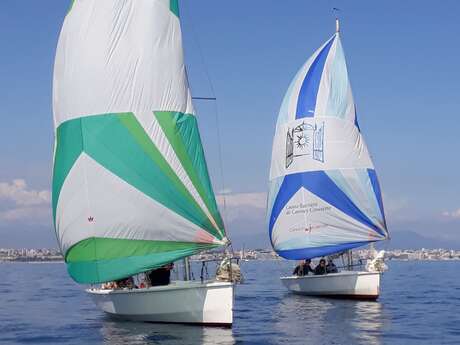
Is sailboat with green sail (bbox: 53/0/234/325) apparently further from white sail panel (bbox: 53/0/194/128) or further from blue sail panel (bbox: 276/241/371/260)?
blue sail panel (bbox: 276/241/371/260)

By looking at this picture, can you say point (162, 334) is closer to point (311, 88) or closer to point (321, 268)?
point (321, 268)

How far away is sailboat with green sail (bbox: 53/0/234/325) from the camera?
23.0m

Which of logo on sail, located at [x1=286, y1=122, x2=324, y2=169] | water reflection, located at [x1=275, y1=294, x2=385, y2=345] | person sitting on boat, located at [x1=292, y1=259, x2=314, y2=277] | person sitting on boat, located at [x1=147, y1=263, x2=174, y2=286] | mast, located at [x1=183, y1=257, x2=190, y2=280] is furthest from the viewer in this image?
person sitting on boat, located at [x1=292, y1=259, x2=314, y2=277]

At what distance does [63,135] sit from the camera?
2448cm

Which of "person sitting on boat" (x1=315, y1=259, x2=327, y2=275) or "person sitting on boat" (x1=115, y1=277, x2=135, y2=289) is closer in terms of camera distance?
"person sitting on boat" (x1=115, y1=277, x2=135, y2=289)

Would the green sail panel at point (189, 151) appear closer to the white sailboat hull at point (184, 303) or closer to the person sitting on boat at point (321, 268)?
the white sailboat hull at point (184, 303)

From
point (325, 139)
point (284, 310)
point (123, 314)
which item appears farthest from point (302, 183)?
point (123, 314)

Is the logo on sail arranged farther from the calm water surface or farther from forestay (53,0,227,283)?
forestay (53,0,227,283)

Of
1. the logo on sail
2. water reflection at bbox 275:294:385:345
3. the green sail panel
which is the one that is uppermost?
the logo on sail

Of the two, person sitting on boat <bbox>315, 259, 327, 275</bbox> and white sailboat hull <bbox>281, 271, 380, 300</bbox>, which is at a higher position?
person sitting on boat <bbox>315, 259, 327, 275</bbox>

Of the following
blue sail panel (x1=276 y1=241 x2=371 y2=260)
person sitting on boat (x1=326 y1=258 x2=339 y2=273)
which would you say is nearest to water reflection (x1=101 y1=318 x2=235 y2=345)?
blue sail panel (x1=276 y1=241 x2=371 y2=260)

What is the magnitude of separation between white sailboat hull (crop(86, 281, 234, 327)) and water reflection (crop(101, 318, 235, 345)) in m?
0.24

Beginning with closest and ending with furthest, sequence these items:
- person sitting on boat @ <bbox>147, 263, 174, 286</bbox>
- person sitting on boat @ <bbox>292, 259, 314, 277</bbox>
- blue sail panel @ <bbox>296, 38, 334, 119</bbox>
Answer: person sitting on boat @ <bbox>147, 263, 174, 286</bbox> → person sitting on boat @ <bbox>292, 259, 314, 277</bbox> → blue sail panel @ <bbox>296, 38, 334, 119</bbox>

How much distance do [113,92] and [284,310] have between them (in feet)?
38.8
